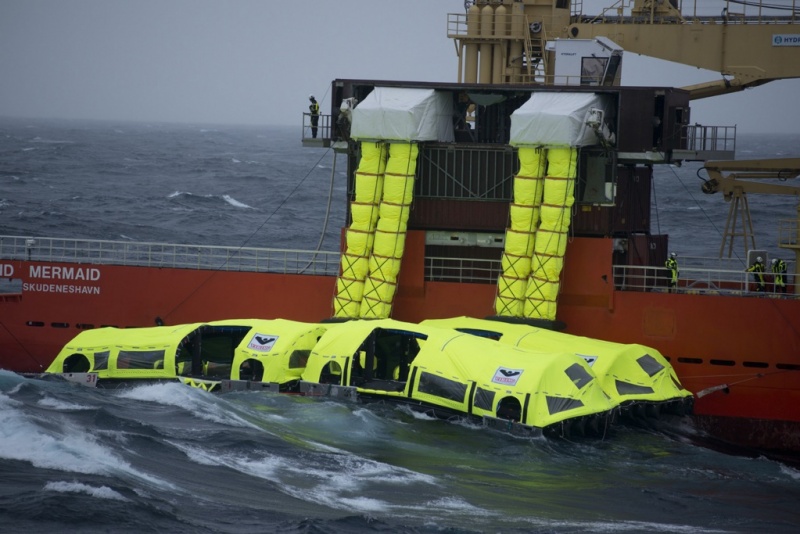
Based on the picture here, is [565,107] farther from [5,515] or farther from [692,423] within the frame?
[5,515]

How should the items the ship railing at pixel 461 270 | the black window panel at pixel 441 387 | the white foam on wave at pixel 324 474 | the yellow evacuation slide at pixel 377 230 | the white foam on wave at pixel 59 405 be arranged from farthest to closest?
the ship railing at pixel 461 270
the yellow evacuation slide at pixel 377 230
the black window panel at pixel 441 387
the white foam on wave at pixel 59 405
the white foam on wave at pixel 324 474

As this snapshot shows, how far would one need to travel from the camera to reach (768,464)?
34.6 m

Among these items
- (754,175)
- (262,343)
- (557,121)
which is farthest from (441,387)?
(754,175)

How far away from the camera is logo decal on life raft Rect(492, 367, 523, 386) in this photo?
33594 mm

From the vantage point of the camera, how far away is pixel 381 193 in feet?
133

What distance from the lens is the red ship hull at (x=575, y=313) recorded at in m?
37.8

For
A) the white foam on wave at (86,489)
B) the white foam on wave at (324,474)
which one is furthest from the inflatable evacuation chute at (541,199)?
the white foam on wave at (86,489)

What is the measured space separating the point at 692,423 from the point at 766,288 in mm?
6547

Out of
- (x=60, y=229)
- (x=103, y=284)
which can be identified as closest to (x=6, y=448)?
(x=103, y=284)

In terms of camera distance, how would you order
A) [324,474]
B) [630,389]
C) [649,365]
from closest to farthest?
1. [324,474]
2. [630,389]
3. [649,365]

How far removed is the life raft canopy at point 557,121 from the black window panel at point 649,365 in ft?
21.7

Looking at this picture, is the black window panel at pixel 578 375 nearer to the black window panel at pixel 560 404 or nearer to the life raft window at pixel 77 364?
the black window panel at pixel 560 404

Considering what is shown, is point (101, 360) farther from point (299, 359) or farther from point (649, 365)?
point (649, 365)

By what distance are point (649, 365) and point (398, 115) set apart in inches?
423
